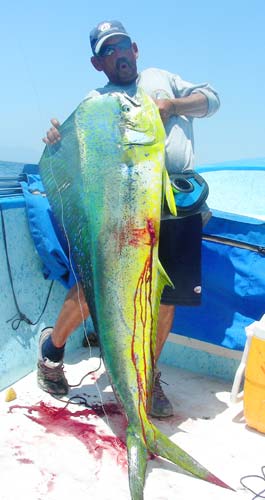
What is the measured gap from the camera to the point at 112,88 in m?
3.05

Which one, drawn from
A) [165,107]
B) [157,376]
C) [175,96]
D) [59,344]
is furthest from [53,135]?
[157,376]

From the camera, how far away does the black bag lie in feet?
9.86

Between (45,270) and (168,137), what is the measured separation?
132cm

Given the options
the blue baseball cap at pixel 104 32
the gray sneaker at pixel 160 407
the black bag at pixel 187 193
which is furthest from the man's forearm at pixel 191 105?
the gray sneaker at pixel 160 407

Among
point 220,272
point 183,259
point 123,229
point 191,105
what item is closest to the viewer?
point 123,229

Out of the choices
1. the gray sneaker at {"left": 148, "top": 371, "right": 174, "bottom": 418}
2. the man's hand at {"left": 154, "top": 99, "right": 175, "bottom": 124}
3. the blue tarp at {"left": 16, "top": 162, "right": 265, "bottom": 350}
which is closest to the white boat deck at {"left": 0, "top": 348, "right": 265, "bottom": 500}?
the gray sneaker at {"left": 148, "top": 371, "right": 174, "bottom": 418}

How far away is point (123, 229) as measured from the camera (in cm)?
245

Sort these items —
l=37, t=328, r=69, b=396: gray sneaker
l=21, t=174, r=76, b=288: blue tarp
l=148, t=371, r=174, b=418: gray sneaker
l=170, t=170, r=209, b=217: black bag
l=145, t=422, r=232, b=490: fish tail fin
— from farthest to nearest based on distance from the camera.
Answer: l=21, t=174, r=76, b=288: blue tarp < l=37, t=328, r=69, b=396: gray sneaker < l=148, t=371, r=174, b=418: gray sneaker < l=170, t=170, r=209, b=217: black bag < l=145, t=422, r=232, b=490: fish tail fin

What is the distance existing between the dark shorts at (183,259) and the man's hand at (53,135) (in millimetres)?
792

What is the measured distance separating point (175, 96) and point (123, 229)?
46.9 inches

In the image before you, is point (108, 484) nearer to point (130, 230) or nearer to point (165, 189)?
point (130, 230)

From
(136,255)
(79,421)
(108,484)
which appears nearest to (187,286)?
(136,255)

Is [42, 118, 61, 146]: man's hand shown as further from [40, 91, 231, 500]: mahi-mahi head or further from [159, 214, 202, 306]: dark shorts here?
[159, 214, 202, 306]: dark shorts

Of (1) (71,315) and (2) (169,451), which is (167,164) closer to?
(1) (71,315)
